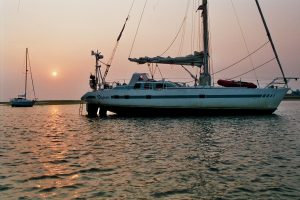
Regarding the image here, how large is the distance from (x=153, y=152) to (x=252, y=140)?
788 cm

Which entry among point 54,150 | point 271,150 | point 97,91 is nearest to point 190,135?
point 271,150

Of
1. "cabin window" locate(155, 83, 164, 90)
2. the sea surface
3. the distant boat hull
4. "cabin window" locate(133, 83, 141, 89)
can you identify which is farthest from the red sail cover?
the distant boat hull

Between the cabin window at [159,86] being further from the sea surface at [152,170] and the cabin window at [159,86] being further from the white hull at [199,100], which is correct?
the sea surface at [152,170]

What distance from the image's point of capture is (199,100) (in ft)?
158

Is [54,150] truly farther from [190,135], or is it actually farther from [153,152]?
[190,135]

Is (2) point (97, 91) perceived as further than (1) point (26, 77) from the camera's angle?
No

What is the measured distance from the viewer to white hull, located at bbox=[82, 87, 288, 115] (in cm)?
4775

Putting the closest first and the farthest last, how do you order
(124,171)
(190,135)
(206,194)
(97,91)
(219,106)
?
(206,194) → (124,171) → (190,135) → (219,106) → (97,91)

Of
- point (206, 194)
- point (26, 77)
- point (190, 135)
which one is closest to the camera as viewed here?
point (206, 194)

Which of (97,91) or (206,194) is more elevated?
(97,91)

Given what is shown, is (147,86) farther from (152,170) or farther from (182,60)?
(152,170)

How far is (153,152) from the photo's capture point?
62.1 feet

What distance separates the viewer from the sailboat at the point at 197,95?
47.8 m

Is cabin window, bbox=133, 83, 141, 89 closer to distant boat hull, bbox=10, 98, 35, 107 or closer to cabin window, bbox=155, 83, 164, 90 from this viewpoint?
cabin window, bbox=155, 83, 164, 90
